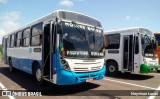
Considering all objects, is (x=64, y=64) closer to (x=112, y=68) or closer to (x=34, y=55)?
(x=34, y=55)

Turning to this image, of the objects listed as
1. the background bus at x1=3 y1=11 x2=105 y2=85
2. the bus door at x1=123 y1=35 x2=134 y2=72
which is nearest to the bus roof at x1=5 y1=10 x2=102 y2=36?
the background bus at x1=3 y1=11 x2=105 y2=85

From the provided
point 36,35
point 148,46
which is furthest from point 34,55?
point 148,46

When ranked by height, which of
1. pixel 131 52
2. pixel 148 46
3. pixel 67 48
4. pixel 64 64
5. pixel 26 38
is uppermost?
pixel 26 38

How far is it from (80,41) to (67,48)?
28.2 inches

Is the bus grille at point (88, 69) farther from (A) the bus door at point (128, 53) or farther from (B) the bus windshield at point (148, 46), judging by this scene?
(B) the bus windshield at point (148, 46)

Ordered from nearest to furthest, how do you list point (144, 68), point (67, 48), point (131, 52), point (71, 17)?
point (67, 48) → point (71, 17) → point (144, 68) → point (131, 52)

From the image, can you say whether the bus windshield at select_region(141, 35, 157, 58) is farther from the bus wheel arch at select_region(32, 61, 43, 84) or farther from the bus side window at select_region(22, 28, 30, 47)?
the bus side window at select_region(22, 28, 30, 47)

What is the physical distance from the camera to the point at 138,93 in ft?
26.5

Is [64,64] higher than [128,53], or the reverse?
[128,53]

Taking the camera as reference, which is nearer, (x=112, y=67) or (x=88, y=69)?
(x=88, y=69)

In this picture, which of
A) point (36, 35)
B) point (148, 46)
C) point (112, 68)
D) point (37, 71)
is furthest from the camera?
point (112, 68)

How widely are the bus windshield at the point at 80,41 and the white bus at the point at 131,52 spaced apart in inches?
143

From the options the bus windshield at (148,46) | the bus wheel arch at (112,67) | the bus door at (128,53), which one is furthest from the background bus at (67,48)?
the bus wheel arch at (112,67)

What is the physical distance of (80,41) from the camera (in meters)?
8.00
